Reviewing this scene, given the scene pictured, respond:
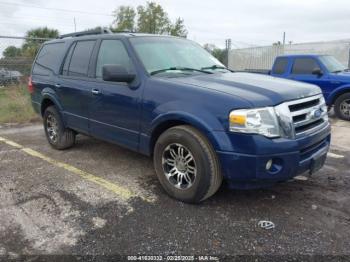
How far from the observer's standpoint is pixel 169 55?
462cm

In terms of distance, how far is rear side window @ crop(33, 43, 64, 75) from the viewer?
5902mm

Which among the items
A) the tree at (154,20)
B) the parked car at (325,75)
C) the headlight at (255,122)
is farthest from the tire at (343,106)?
the tree at (154,20)

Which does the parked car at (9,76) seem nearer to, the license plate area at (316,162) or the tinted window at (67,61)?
the tinted window at (67,61)

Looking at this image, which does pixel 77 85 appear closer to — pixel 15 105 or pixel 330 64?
pixel 15 105

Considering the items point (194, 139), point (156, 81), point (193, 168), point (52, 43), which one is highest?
point (52, 43)

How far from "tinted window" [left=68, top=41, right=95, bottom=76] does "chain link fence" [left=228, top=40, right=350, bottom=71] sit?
1308 cm

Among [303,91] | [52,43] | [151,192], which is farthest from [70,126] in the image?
[303,91]

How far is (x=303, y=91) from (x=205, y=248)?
6.44 feet

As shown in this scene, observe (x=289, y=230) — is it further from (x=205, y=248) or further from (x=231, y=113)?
(x=231, y=113)

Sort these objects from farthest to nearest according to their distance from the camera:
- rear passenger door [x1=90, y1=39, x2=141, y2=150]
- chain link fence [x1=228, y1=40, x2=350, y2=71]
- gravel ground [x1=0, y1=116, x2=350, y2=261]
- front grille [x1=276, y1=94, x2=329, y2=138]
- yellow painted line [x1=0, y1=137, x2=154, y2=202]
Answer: chain link fence [x1=228, y1=40, x2=350, y2=71] < rear passenger door [x1=90, y1=39, x2=141, y2=150] < yellow painted line [x1=0, y1=137, x2=154, y2=202] < front grille [x1=276, y1=94, x2=329, y2=138] < gravel ground [x1=0, y1=116, x2=350, y2=261]

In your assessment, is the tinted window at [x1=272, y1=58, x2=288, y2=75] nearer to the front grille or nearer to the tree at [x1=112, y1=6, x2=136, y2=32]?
the front grille

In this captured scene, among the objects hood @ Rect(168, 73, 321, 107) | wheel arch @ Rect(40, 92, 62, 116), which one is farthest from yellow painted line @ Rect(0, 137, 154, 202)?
hood @ Rect(168, 73, 321, 107)

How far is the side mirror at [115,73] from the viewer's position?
407 cm

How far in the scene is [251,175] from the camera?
11.2 ft
